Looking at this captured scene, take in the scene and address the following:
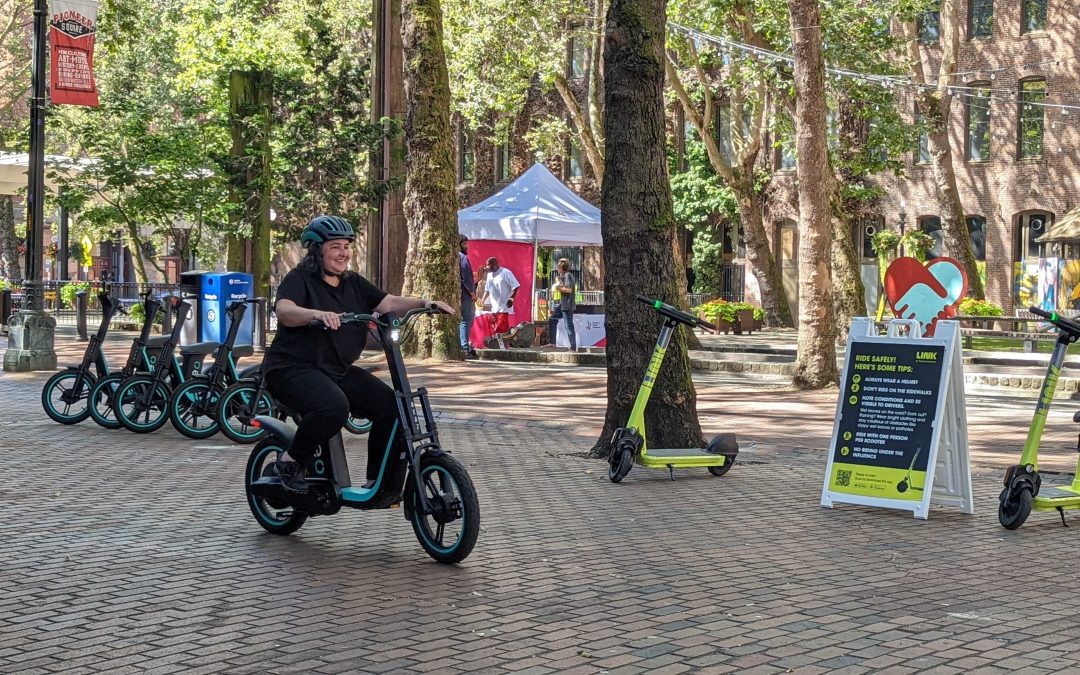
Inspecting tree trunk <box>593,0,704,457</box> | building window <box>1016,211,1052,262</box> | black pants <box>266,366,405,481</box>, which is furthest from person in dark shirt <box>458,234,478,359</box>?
building window <box>1016,211,1052,262</box>

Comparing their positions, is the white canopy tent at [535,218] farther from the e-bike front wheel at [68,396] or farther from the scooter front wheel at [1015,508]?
the scooter front wheel at [1015,508]

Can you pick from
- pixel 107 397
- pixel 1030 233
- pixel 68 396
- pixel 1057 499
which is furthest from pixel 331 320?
pixel 1030 233

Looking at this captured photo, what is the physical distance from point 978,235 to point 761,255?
8.37 m

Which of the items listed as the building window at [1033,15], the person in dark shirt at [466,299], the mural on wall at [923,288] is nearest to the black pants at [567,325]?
the person in dark shirt at [466,299]

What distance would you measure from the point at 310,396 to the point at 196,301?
13.9 meters

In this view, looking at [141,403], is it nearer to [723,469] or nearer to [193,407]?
[193,407]

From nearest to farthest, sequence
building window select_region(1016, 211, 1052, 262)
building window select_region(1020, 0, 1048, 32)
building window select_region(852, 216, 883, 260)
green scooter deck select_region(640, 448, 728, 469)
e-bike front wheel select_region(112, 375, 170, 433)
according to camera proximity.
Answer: green scooter deck select_region(640, 448, 728, 469) < e-bike front wheel select_region(112, 375, 170, 433) < building window select_region(1020, 0, 1048, 32) < building window select_region(1016, 211, 1052, 262) < building window select_region(852, 216, 883, 260)

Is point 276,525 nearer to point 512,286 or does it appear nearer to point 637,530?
point 637,530

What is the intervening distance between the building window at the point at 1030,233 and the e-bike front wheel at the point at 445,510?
127 feet

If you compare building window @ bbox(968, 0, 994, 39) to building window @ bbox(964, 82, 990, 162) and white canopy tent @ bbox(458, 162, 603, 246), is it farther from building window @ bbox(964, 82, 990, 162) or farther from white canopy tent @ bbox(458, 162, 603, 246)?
white canopy tent @ bbox(458, 162, 603, 246)

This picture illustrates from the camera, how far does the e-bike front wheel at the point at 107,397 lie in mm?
13477

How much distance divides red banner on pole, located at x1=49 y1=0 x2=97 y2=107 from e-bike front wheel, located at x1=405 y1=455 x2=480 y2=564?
14459mm

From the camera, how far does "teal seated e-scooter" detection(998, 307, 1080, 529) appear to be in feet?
27.5

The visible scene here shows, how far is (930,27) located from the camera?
44.7 meters
